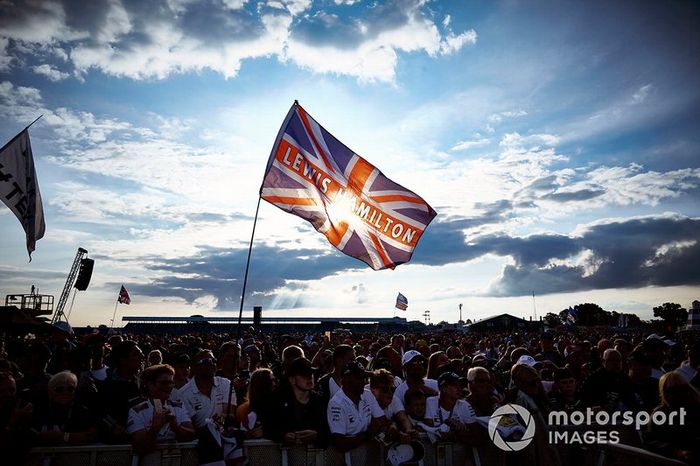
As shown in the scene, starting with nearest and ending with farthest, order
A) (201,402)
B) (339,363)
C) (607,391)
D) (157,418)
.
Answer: (157,418)
(201,402)
(339,363)
(607,391)

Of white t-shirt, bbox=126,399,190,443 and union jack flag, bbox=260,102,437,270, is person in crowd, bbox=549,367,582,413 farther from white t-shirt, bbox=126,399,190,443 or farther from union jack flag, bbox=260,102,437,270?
white t-shirt, bbox=126,399,190,443

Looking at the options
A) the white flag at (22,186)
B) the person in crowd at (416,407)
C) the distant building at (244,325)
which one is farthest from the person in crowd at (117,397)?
the distant building at (244,325)

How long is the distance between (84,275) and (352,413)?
108 feet

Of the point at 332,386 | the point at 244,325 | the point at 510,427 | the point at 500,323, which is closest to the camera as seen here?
the point at 510,427

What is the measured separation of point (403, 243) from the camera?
787 cm

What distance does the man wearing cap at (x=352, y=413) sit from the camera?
4.39 m

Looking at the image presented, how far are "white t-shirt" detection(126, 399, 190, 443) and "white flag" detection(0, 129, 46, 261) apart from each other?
6.11 metres

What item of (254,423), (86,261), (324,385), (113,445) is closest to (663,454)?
(324,385)

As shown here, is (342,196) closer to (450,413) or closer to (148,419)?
(450,413)

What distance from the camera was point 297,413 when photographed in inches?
176

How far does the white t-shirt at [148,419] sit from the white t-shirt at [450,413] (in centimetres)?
274

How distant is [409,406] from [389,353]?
2.73 metres

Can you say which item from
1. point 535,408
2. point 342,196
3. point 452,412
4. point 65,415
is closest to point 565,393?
point 535,408

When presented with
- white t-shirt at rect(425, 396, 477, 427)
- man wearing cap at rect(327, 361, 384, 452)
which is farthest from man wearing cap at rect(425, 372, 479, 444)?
man wearing cap at rect(327, 361, 384, 452)
